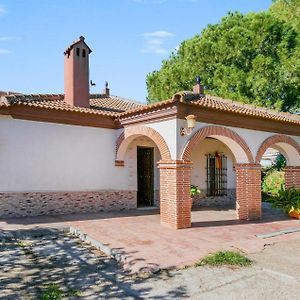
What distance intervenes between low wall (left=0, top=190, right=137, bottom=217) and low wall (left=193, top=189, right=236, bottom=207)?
3116 millimetres

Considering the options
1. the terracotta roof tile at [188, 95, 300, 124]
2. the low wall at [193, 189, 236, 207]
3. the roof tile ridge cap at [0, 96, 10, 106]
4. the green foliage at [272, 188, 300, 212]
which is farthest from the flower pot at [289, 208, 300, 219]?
the roof tile ridge cap at [0, 96, 10, 106]

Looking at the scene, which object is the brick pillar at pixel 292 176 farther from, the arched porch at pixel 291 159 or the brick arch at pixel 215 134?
the brick arch at pixel 215 134

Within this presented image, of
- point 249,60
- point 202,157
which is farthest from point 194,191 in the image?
point 249,60

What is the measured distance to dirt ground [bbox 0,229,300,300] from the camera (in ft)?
15.7

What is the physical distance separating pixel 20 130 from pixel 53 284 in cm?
595

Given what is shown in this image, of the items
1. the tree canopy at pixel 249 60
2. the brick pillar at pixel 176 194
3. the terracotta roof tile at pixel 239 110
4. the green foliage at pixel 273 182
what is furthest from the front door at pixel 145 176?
the tree canopy at pixel 249 60

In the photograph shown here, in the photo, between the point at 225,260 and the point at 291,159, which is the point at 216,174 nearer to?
the point at 291,159

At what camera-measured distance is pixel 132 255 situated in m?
6.36

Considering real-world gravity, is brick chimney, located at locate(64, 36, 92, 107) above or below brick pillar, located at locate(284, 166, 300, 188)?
Result: above

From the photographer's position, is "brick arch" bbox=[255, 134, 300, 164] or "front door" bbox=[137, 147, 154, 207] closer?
"brick arch" bbox=[255, 134, 300, 164]

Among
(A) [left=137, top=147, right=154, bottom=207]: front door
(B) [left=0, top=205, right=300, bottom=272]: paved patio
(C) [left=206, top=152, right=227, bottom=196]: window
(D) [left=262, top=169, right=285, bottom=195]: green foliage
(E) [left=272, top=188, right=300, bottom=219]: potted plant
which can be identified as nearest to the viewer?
(B) [left=0, top=205, right=300, bottom=272]: paved patio

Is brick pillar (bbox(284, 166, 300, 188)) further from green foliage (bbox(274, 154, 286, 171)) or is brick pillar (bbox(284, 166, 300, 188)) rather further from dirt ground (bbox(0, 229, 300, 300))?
green foliage (bbox(274, 154, 286, 171))

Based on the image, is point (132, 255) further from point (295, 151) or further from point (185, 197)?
point (295, 151)

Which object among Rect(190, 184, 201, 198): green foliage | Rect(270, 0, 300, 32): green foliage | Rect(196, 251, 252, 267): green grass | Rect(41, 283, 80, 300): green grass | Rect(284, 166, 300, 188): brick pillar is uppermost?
Rect(270, 0, 300, 32): green foliage
